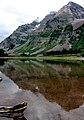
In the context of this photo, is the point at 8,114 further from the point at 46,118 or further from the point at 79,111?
the point at 79,111

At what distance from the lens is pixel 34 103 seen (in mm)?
48656

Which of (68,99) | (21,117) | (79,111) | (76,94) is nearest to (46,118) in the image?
(21,117)

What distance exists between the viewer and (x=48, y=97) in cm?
5481

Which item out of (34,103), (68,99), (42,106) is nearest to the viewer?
(42,106)

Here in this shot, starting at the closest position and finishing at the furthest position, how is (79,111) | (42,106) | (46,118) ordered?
(46,118) < (79,111) < (42,106)

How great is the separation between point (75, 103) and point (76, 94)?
9497 millimetres

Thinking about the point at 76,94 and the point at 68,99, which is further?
the point at 76,94

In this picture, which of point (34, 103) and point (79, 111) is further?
point (34, 103)

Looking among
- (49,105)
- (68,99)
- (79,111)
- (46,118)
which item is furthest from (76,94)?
(46,118)

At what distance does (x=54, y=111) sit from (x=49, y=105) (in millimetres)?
5199

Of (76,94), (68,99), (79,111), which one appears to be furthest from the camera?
(76,94)

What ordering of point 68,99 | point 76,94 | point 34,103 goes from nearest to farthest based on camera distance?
point 34,103
point 68,99
point 76,94

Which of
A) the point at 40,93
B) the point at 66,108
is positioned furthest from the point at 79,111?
the point at 40,93

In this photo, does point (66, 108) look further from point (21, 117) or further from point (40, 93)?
point (40, 93)
